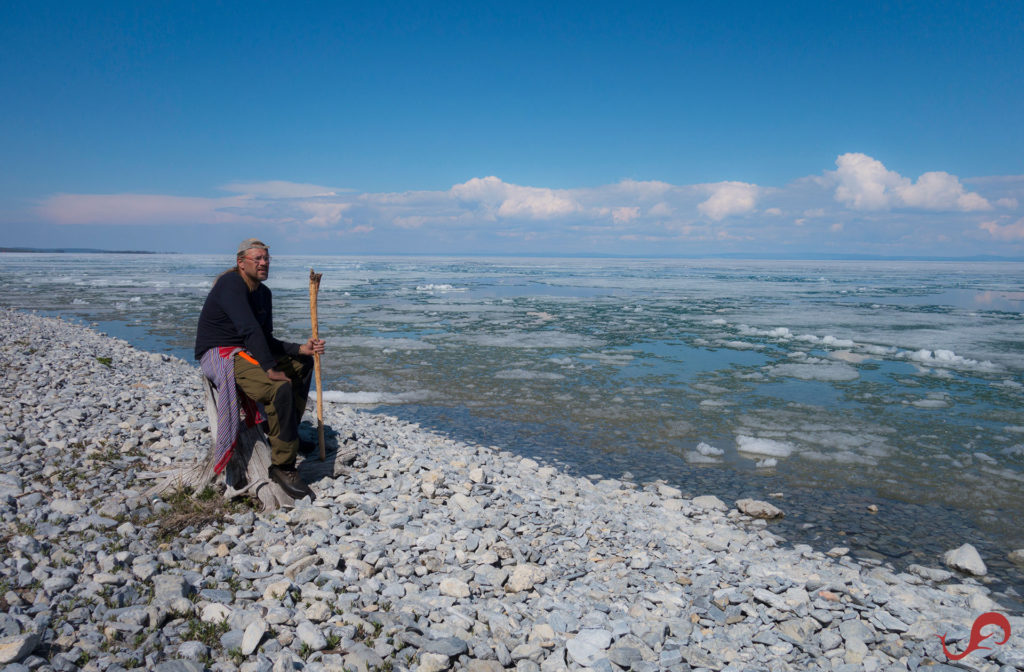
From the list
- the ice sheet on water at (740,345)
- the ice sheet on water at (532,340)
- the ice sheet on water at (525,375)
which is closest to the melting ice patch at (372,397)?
the ice sheet on water at (525,375)

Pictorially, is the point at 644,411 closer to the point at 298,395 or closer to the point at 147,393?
the point at 298,395

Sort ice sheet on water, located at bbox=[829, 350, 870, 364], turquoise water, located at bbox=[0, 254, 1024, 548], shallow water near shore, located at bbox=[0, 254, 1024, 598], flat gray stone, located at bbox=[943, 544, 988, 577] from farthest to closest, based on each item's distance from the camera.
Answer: ice sheet on water, located at bbox=[829, 350, 870, 364]
turquoise water, located at bbox=[0, 254, 1024, 548]
shallow water near shore, located at bbox=[0, 254, 1024, 598]
flat gray stone, located at bbox=[943, 544, 988, 577]

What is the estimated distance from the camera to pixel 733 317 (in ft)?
78.9

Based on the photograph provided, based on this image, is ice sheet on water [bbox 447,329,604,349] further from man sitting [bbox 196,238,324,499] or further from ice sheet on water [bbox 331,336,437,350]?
man sitting [bbox 196,238,324,499]

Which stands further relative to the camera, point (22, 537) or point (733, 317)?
point (733, 317)

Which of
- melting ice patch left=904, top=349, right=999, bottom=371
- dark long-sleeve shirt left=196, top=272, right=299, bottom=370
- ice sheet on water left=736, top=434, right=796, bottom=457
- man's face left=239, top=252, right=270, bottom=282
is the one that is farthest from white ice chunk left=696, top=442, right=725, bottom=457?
melting ice patch left=904, top=349, right=999, bottom=371

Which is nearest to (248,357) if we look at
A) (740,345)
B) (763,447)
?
(763,447)

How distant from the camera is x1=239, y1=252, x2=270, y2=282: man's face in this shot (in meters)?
5.30

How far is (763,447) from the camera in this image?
8.48 meters

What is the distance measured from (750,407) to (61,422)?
33.1 feet

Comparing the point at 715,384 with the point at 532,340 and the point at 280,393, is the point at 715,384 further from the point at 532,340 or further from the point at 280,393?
the point at 280,393

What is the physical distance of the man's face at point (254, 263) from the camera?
5305 millimetres

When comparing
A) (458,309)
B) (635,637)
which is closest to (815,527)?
(635,637)

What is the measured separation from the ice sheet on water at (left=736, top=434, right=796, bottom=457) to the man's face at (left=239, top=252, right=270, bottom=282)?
258 inches
